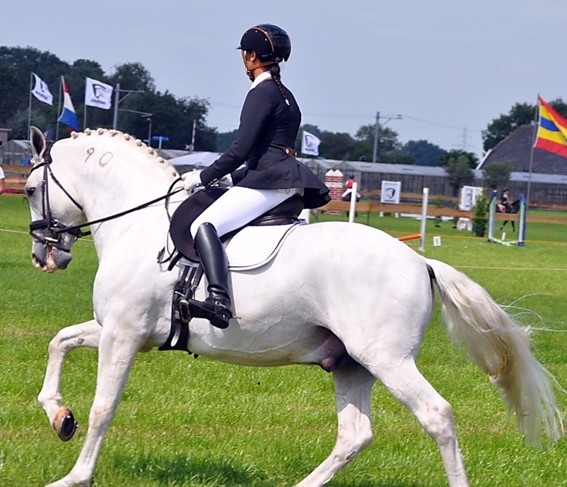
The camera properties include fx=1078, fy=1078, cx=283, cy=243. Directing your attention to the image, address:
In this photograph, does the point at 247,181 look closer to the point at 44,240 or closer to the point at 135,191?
the point at 135,191

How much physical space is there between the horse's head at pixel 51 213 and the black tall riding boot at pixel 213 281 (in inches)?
52.9

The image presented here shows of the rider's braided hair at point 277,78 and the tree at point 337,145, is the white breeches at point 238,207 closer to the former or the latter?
the rider's braided hair at point 277,78

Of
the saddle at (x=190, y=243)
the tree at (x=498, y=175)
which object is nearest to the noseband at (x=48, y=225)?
the saddle at (x=190, y=243)

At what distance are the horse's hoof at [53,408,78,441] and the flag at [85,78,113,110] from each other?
157ft

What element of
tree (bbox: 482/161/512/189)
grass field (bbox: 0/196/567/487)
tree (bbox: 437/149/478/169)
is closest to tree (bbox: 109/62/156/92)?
tree (bbox: 437/149/478/169)

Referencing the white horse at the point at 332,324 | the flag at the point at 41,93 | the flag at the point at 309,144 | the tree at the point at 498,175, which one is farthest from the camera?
the tree at the point at 498,175

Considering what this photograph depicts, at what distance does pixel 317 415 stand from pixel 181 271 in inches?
101

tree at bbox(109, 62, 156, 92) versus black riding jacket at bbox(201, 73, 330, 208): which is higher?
tree at bbox(109, 62, 156, 92)

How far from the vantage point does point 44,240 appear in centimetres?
708

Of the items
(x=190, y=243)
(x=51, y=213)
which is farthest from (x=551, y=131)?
(x=190, y=243)

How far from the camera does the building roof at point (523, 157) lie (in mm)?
110938

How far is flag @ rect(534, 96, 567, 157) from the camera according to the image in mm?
38000

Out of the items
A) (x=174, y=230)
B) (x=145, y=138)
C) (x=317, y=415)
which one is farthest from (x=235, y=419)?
(x=145, y=138)

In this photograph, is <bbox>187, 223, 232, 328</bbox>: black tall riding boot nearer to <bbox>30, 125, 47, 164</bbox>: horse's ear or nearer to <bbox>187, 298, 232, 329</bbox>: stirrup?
<bbox>187, 298, 232, 329</bbox>: stirrup
